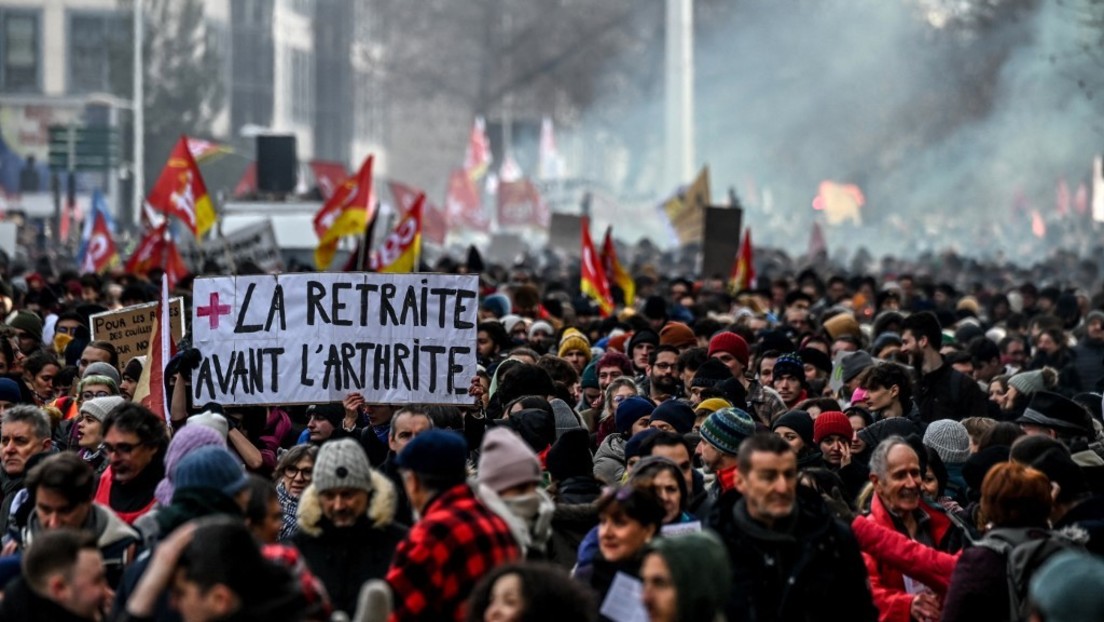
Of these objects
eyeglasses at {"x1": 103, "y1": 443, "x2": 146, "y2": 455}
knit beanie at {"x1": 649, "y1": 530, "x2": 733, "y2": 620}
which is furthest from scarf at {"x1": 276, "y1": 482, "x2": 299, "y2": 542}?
knit beanie at {"x1": 649, "y1": 530, "x2": 733, "y2": 620}

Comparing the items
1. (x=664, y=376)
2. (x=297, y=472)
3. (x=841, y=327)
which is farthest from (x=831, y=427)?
(x=841, y=327)

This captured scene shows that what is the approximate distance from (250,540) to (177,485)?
45.5 inches

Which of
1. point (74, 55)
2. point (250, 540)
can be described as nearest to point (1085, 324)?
point (250, 540)

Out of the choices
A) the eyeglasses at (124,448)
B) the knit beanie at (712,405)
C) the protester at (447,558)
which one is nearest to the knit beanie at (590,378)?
the knit beanie at (712,405)

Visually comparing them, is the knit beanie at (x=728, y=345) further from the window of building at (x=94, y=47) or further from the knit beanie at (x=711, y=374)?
the window of building at (x=94, y=47)

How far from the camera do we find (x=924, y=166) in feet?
215

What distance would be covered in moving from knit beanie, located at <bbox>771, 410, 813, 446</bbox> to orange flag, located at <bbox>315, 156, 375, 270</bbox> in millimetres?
11552

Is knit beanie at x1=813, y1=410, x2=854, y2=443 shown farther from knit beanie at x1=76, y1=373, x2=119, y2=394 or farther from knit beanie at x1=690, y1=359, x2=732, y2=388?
knit beanie at x1=76, y1=373, x2=119, y2=394

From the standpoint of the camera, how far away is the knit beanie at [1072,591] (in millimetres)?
5066

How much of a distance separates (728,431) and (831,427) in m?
1.34

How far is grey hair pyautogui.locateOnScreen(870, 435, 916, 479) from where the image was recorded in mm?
7723

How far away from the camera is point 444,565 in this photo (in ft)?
20.1

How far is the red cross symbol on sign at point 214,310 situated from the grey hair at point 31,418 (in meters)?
1.53

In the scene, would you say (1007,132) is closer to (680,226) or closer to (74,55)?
(74,55)
